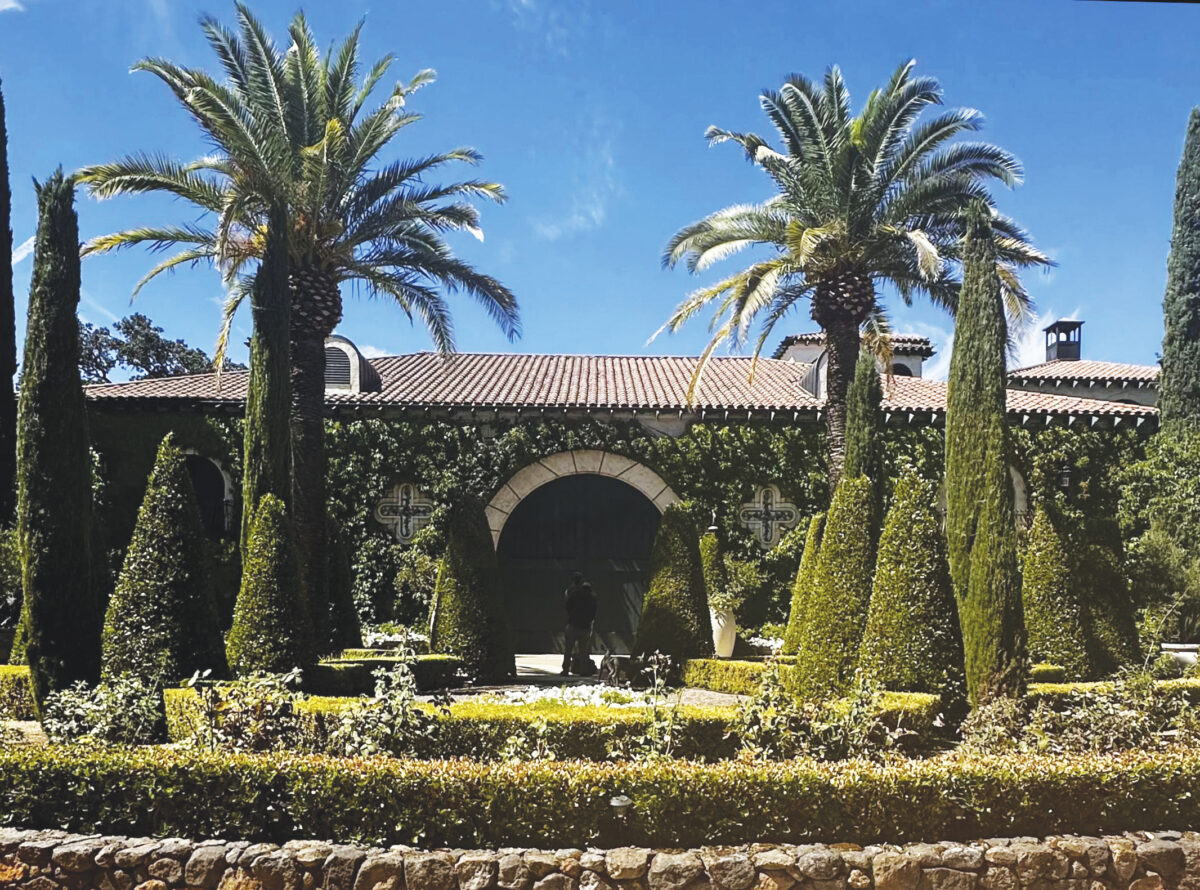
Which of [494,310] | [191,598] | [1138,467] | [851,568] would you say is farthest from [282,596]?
[1138,467]

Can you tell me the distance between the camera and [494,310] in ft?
54.0

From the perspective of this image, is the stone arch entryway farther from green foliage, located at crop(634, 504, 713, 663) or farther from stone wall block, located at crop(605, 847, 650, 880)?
stone wall block, located at crop(605, 847, 650, 880)

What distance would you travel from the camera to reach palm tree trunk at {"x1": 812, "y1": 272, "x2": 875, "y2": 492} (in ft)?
52.8

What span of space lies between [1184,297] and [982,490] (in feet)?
43.9

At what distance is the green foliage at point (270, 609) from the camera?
9891 millimetres

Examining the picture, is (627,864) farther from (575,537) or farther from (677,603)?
(575,537)

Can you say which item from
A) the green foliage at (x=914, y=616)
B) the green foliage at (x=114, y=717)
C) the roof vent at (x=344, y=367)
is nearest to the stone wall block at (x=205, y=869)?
the green foliage at (x=114, y=717)

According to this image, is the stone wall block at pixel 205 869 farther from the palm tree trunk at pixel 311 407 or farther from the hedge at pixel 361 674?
the palm tree trunk at pixel 311 407

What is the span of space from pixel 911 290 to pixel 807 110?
351 cm

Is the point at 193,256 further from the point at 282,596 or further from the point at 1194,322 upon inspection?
the point at 1194,322

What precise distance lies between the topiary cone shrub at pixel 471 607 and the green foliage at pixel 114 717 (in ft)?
18.8

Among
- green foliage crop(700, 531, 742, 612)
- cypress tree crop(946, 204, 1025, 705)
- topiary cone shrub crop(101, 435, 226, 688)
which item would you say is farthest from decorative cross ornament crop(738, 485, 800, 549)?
topiary cone shrub crop(101, 435, 226, 688)

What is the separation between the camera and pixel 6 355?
58.1ft

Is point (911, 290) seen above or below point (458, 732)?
above
